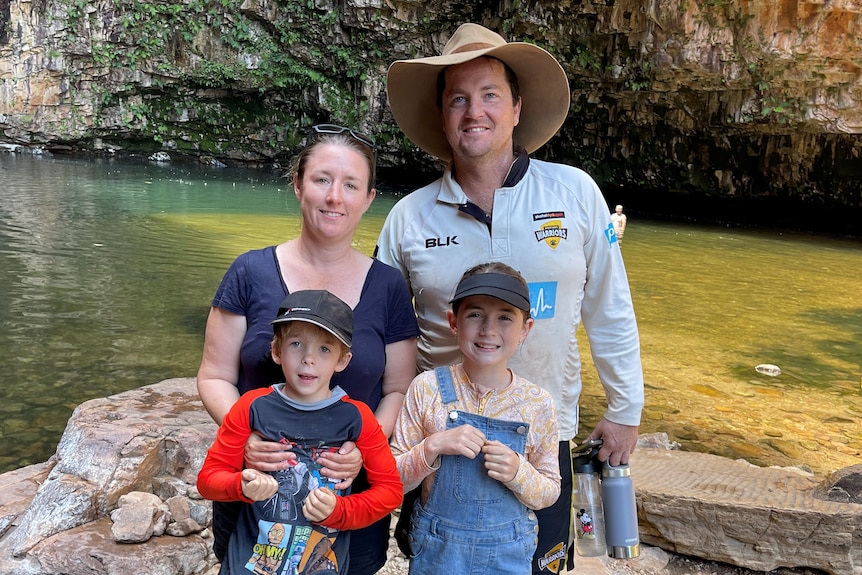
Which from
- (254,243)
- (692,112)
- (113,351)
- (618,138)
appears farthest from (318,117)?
(113,351)

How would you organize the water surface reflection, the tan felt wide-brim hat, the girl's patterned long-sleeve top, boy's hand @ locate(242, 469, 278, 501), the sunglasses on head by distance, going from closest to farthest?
boy's hand @ locate(242, 469, 278, 501) → the girl's patterned long-sleeve top → the sunglasses on head → the tan felt wide-brim hat → the water surface reflection

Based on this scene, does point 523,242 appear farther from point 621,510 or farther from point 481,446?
point 621,510

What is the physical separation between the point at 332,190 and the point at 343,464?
2.43ft

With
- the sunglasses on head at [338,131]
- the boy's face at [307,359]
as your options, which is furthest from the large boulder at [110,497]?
the sunglasses on head at [338,131]

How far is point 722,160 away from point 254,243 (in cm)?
1698

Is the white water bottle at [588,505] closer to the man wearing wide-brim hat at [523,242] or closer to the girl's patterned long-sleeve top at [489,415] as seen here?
the man wearing wide-brim hat at [523,242]

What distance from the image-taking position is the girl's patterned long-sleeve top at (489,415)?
1.80 meters

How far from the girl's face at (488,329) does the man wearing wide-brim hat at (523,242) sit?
0.26 meters

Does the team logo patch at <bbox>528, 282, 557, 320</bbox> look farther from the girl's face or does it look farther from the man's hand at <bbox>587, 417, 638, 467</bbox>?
the man's hand at <bbox>587, 417, 638, 467</bbox>

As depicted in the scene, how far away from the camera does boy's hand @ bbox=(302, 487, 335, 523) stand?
1604 mm

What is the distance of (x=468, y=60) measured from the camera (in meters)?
2.11

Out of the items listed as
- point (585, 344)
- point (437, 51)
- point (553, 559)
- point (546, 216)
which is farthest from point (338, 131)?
point (437, 51)

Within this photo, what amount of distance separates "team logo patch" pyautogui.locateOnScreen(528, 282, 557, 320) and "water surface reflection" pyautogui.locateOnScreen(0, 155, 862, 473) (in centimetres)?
371

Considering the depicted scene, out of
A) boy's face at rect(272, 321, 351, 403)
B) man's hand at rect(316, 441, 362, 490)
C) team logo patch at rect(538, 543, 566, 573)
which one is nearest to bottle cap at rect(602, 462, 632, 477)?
team logo patch at rect(538, 543, 566, 573)
